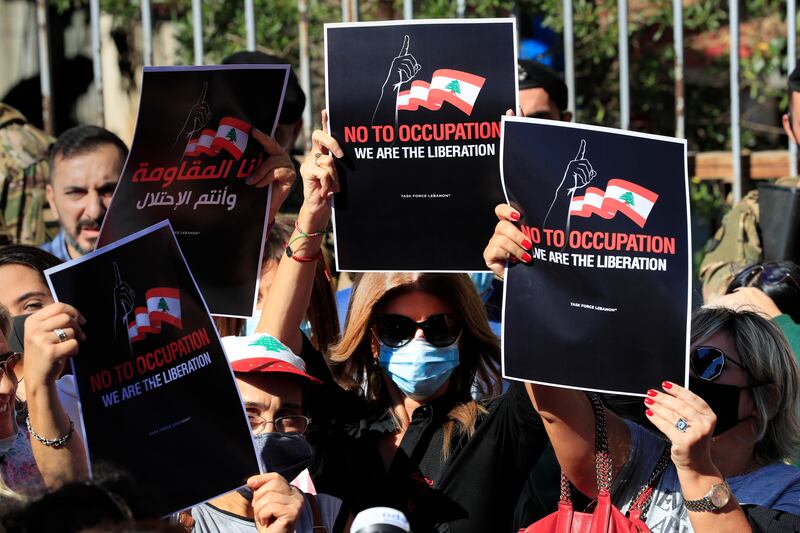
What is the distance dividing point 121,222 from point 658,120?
5.24m

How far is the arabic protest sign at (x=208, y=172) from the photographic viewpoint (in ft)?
11.3

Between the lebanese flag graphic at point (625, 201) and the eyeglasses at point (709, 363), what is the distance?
1.83 ft

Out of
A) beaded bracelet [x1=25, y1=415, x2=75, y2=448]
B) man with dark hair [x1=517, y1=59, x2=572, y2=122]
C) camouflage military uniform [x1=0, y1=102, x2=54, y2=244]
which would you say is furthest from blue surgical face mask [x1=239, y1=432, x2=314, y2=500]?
camouflage military uniform [x1=0, y1=102, x2=54, y2=244]

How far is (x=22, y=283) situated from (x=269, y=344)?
1.01 m

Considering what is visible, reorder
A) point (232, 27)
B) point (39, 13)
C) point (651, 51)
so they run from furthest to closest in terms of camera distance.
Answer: point (651, 51)
point (232, 27)
point (39, 13)

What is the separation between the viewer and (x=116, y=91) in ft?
26.5

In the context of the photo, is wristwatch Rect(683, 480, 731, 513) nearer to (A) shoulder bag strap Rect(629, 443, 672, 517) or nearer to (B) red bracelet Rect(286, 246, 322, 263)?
(A) shoulder bag strap Rect(629, 443, 672, 517)

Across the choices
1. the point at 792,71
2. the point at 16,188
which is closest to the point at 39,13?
the point at 16,188

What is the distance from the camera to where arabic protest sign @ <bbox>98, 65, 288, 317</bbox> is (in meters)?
3.45

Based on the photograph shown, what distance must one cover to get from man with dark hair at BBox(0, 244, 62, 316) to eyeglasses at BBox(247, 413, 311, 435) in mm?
1029

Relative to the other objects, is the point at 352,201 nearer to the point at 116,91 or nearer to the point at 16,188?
the point at 16,188

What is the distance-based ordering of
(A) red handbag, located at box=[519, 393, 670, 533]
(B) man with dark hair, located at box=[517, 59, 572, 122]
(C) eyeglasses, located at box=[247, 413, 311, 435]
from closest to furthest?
(A) red handbag, located at box=[519, 393, 670, 533], (C) eyeglasses, located at box=[247, 413, 311, 435], (B) man with dark hair, located at box=[517, 59, 572, 122]

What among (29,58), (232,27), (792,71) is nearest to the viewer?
(792,71)

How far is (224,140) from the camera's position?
11.5ft
